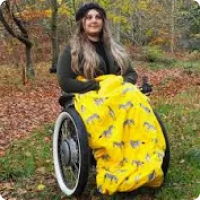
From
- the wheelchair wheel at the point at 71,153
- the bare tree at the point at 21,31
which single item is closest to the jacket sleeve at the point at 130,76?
the wheelchair wheel at the point at 71,153

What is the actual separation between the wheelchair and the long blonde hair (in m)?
0.30

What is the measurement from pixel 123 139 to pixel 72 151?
495mm

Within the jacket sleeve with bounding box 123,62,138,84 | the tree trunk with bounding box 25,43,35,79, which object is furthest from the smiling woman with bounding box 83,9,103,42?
the tree trunk with bounding box 25,43,35,79

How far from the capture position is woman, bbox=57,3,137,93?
4.32 meters

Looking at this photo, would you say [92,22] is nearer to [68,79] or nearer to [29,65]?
[68,79]

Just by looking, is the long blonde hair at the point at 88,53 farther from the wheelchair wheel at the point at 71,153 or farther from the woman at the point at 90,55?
the wheelchair wheel at the point at 71,153

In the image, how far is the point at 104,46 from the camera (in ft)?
15.1

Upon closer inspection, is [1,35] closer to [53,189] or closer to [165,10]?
[165,10]

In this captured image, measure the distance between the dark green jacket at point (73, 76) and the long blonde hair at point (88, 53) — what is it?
0.05 meters

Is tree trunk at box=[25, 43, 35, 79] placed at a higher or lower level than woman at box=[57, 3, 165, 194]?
lower

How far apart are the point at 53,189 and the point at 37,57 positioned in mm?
17653

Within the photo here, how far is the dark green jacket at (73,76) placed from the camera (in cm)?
418

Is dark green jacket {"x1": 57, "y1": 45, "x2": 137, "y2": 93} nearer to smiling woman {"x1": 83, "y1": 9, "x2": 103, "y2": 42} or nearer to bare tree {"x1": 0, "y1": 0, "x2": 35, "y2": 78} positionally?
smiling woman {"x1": 83, "y1": 9, "x2": 103, "y2": 42}

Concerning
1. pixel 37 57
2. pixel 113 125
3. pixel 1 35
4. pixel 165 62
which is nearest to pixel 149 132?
pixel 113 125
